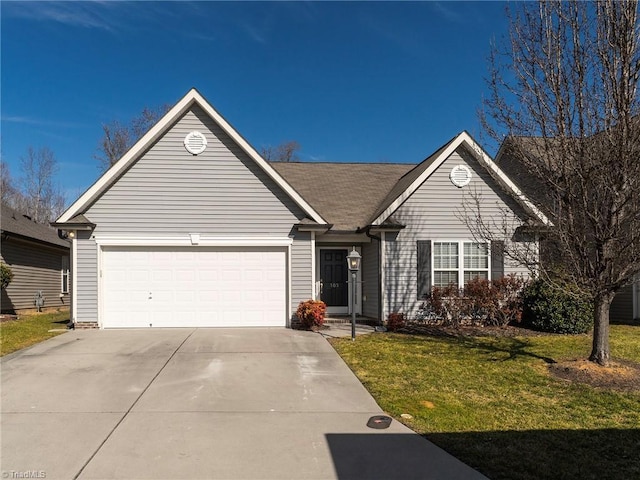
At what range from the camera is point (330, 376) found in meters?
8.23

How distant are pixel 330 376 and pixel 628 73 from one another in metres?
6.63

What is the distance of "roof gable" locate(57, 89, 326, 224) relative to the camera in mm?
12766

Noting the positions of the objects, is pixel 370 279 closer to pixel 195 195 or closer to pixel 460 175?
pixel 460 175

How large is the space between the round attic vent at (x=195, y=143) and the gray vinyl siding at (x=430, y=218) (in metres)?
5.39

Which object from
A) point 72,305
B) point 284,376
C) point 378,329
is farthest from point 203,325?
point 284,376

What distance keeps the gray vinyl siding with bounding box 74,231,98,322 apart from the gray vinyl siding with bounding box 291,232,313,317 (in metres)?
4.95

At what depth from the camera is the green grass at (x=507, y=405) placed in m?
4.96

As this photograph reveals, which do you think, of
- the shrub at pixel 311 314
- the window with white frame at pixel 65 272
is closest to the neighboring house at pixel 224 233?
the shrub at pixel 311 314

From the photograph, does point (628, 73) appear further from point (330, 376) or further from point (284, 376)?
point (284, 376)

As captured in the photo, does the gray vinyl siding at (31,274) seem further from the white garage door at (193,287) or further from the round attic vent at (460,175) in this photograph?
the round attic vent at (460,175)

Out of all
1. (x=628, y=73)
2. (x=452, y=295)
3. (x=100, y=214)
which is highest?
(x=628, y=73)

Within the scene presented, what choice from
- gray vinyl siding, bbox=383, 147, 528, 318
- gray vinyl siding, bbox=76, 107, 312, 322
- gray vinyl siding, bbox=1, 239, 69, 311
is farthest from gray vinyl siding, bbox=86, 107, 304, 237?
gray vinyl siding, bbox=1, 239, 69, 311

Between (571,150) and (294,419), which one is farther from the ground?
(571,150)

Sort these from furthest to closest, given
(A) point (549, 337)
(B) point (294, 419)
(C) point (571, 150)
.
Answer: (A) point (549, 337) → (C) point (571, 150) → (B) point (294, 419)
